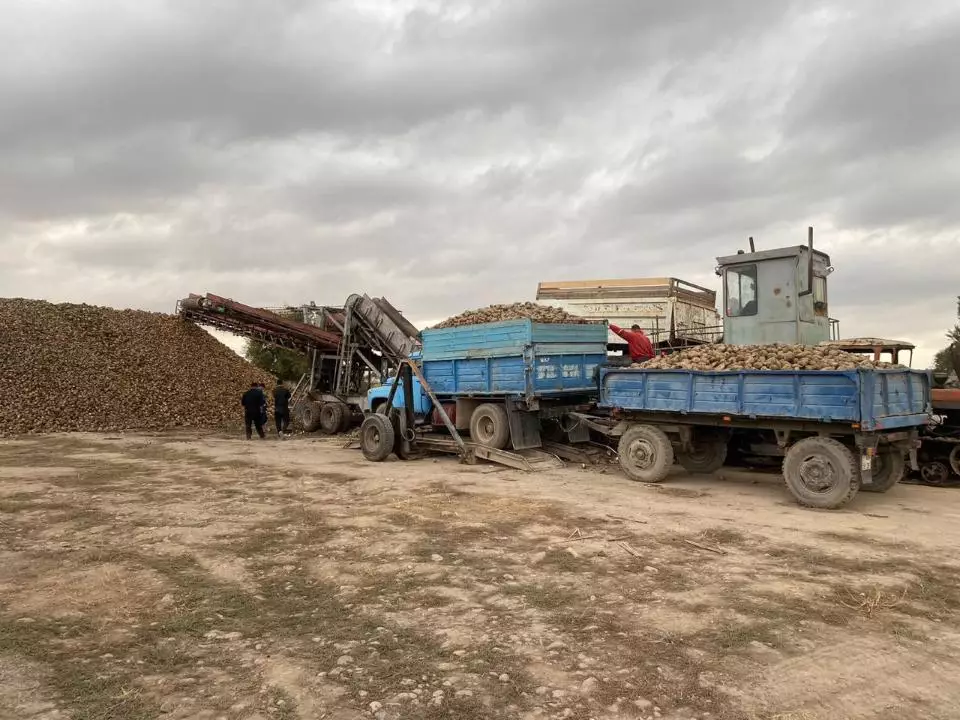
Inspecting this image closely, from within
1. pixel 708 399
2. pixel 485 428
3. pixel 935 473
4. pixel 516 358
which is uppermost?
pixel 516 358

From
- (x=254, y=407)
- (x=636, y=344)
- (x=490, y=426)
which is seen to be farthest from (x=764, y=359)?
(x=254, y=407)

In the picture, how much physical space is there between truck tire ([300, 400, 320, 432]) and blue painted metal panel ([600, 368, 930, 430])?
38.4ft

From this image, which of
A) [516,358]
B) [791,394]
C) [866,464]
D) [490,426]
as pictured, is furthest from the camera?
[490,426]

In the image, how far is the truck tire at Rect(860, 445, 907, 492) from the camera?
9020 mm

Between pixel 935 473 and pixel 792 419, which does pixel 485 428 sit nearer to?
pixel 792 419

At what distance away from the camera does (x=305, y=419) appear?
19.8 metres

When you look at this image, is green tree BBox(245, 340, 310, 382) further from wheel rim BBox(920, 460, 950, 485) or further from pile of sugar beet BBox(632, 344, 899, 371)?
wheel rim BBox(920, 460, 950, 485)

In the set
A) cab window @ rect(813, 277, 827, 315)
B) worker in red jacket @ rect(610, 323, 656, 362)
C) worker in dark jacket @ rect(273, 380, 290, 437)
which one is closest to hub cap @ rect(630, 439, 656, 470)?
Answer: worker in red jacket @ rect(610, 323, 656, 362)

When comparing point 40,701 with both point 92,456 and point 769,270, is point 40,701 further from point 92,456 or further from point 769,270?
point 92,456

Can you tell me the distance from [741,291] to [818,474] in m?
3.41

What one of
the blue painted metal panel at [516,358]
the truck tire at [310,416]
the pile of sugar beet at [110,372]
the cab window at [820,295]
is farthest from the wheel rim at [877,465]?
the pile of sugar beet at [110,372]

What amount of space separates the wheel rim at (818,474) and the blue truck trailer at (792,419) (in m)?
0.01

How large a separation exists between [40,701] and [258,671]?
1.06 m

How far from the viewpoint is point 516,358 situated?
11.7 meters
